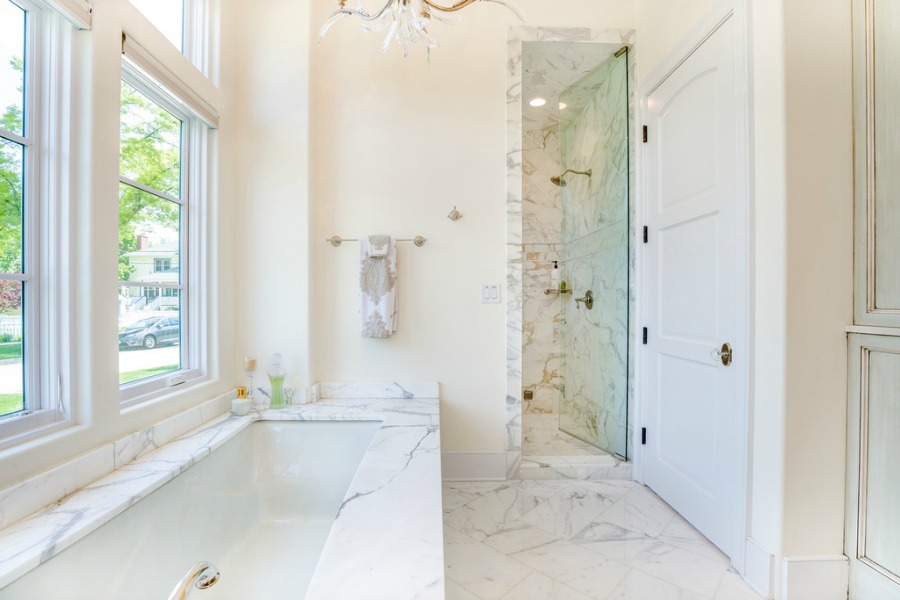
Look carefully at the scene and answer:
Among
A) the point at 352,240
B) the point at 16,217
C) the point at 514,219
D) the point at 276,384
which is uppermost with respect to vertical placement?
the point at 514,219

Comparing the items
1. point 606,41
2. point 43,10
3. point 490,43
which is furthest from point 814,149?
point 43,10

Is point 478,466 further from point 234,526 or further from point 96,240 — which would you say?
point 96,240

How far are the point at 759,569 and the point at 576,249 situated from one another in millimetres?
2170

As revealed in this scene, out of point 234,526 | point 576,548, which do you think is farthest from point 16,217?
point 576,548

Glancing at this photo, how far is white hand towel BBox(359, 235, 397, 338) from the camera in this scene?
222 centimetres

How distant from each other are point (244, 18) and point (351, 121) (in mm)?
754

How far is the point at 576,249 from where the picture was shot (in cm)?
311

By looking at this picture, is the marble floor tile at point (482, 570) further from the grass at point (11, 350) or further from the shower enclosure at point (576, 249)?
the grass at point (11, 350)

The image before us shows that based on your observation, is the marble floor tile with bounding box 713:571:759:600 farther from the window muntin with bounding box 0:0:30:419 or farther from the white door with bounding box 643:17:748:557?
the window muntin with bounding box 0:0:30:419

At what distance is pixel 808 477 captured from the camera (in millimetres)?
1352

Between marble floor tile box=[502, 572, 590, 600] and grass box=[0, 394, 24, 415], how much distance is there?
64.8 inches

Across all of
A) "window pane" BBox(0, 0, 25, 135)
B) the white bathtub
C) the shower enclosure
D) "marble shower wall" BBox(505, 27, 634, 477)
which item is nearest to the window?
"window pane" BBox(0, 0, 25, 135)

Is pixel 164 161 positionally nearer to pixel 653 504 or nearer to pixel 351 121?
pixel 351 121

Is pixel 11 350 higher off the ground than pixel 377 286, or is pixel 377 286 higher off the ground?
pixel 377 286
